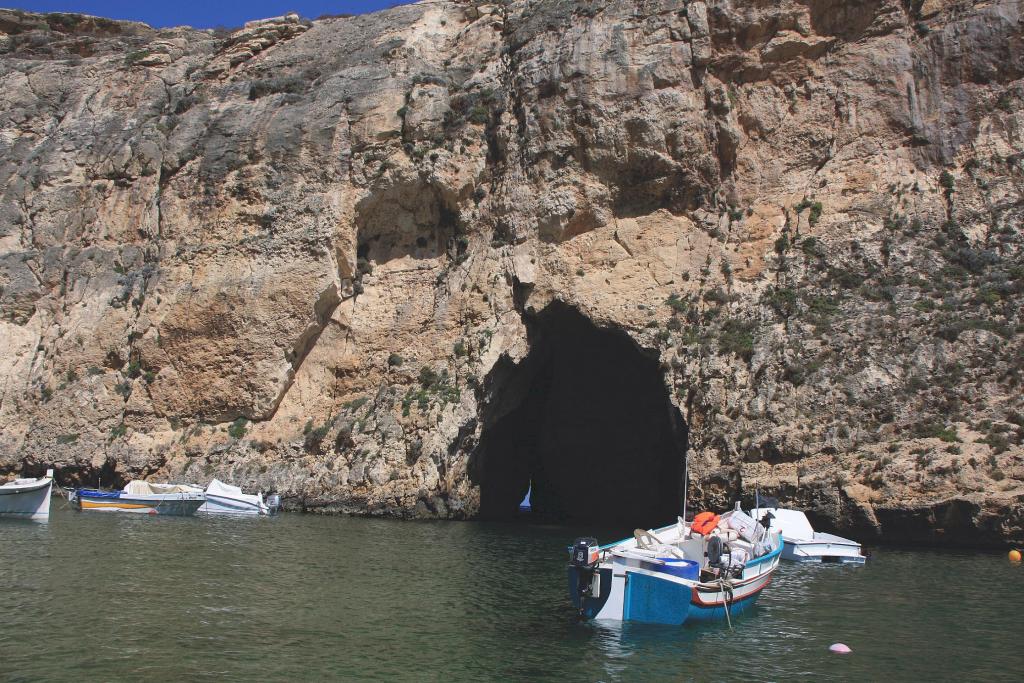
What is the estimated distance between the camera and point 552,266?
109 ft

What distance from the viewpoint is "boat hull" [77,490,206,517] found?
102ft

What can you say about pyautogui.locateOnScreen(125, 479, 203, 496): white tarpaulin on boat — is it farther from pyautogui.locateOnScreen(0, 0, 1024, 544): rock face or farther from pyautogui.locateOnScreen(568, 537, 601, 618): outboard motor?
pyautogui.locateOnScreen(568, 537, 601, 618): outboard motor

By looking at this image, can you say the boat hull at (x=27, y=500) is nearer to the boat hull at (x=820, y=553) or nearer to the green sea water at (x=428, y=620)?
the green sea water at (x=428, y=620)

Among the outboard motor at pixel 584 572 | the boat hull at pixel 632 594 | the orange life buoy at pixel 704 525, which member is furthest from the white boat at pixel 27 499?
the orange life buoy at pixel 704 525

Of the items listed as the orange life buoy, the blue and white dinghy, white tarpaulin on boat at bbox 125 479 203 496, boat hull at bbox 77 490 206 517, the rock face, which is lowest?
boat hull at bbox 77 490 206 517

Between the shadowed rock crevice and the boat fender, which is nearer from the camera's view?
the boat fender

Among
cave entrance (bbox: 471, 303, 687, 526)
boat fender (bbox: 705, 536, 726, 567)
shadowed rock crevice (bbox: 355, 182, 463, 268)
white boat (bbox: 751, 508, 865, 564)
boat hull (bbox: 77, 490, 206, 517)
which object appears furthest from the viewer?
cave entrance (bbox: 471, 303, 687, 526)

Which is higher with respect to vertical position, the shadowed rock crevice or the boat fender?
the shadowed rock crevice

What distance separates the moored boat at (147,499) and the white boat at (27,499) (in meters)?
3.73

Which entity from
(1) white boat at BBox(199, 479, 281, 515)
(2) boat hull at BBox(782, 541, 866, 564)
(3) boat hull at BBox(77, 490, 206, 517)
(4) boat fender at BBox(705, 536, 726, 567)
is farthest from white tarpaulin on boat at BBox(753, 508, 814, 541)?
(3) boat hull at BBox(77, 490, 206, 517)

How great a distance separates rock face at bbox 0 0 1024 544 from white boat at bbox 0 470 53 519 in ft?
21.2

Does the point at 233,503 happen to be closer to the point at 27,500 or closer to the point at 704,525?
the point at 27,500

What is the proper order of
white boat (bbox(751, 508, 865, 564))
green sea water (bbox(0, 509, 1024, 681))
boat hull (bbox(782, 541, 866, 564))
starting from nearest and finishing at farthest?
1. green sea water (bbox(0, 509, 1024, 681))
2. boat hull (bbox(782, 541, 866, 564))
3. white boat (bbox(751, 508, 865, 564))

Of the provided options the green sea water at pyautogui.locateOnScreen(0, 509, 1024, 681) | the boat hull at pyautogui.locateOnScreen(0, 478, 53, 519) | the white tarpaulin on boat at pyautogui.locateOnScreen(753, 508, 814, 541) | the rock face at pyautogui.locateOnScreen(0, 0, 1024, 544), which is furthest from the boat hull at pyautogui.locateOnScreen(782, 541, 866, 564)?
the boat hull at pyautogui.locateOnScreen(0, 478, 53, 519)
